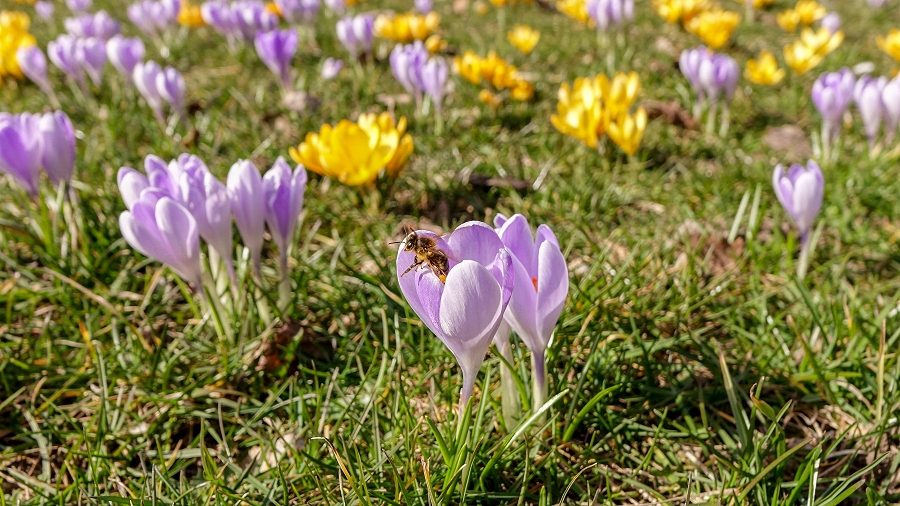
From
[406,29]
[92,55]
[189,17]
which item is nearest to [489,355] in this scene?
[92,55]

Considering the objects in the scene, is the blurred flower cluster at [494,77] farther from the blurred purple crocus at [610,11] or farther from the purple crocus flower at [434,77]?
the blurred purple crocus at [610,11]

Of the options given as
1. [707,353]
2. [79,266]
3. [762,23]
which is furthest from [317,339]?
[762,23]

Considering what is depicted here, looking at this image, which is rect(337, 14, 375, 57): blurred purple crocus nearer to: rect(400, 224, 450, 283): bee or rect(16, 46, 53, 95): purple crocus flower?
rect(16, 46, 53, 95): purple crocus flower

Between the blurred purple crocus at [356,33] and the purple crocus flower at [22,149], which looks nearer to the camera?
the purple crocus flower at [22,149]

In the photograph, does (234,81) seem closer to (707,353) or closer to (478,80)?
(478,80)

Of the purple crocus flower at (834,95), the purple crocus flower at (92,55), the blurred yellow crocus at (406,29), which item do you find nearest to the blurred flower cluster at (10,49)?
the purple crocus flower at (92,55)
